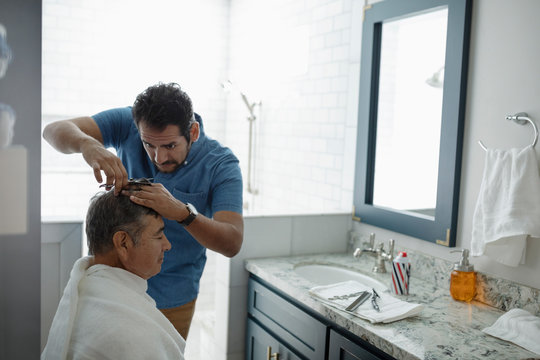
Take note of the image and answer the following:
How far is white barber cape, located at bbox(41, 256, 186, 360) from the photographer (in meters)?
1.11

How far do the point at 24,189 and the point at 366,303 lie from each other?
1.55 metres

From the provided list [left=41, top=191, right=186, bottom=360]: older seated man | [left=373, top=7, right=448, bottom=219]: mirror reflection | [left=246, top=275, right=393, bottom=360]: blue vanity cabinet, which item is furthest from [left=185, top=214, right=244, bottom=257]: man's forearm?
[left=373, top=7, right=448, bottom=219]: mirror reflection

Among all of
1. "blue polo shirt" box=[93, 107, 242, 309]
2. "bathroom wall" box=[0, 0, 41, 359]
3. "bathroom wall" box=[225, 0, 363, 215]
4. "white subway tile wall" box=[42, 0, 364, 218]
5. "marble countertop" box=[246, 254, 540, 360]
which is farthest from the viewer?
"white subway tile wall" box=[42, 0, 364, 218]

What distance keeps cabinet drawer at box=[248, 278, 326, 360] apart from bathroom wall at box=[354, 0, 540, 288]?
721mm

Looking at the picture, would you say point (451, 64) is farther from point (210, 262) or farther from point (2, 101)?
point (210, 262)

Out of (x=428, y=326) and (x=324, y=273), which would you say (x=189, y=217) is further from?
(x=324, y=273)

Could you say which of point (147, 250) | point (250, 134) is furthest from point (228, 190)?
point (250, 134)

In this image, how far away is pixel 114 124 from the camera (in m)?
1.92

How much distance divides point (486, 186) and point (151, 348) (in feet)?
4.69

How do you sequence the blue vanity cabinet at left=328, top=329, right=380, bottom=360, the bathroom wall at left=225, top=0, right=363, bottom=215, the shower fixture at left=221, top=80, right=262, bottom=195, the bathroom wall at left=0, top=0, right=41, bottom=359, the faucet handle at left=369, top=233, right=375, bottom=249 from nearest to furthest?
the bathroom wall at left=0, top=0, right=41, bottom=359 → the blue vanity cabinet at left=328, top=329, right=380, bottom=360 → the faucet handle at left=369, top=233, right=375, bottom=249 → the bathroom wall at left=225, top=0, right=363, bottom=215 → the shower fixture at left=221, top=80, right=262, bottom=195

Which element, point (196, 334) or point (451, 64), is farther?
point (196, 334)

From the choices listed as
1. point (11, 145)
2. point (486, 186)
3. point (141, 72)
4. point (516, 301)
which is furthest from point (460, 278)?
point (141, 72)

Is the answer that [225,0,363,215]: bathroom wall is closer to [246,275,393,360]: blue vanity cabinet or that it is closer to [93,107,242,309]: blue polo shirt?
[246,275,393,360]: blue vanity cabinet

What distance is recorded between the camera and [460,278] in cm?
197
